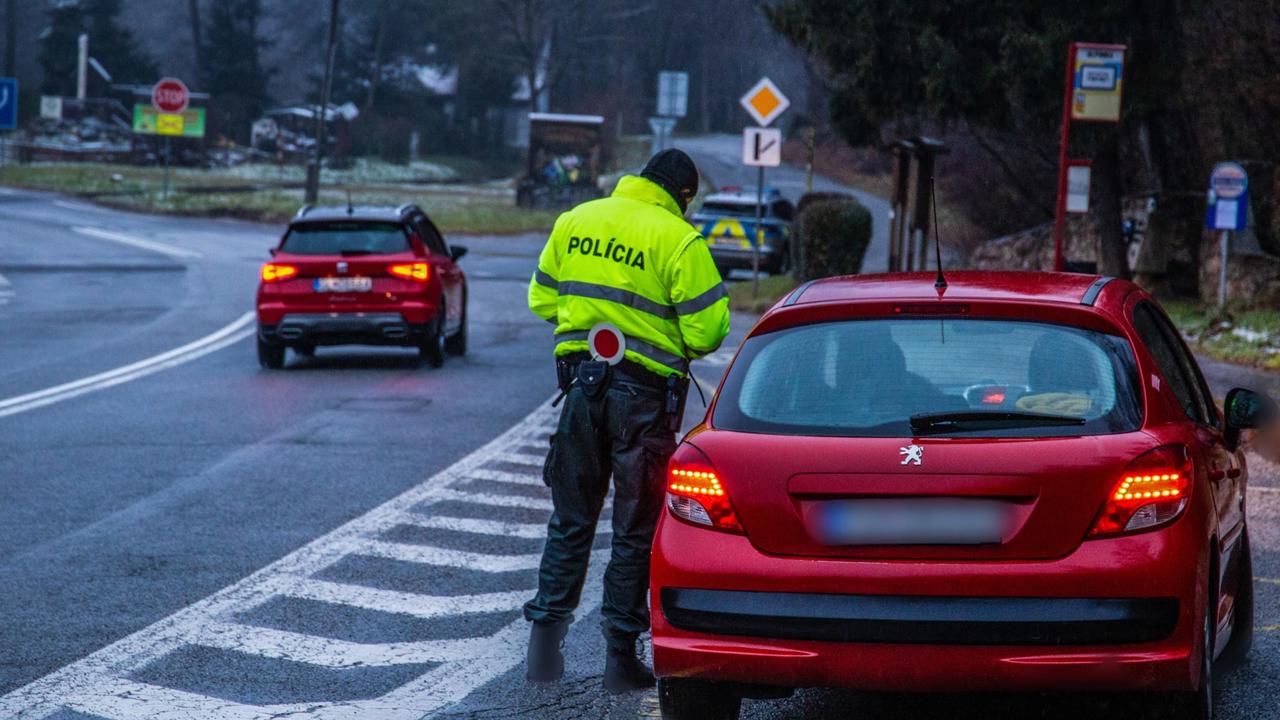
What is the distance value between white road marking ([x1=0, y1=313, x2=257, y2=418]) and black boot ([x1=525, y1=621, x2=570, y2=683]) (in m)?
8.93

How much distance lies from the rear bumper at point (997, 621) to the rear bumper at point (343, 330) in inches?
521

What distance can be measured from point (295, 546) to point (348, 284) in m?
9.37

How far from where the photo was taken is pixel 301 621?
7105 millimetres

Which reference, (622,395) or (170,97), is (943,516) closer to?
(622,395)

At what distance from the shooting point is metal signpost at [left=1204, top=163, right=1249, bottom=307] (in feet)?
74.5

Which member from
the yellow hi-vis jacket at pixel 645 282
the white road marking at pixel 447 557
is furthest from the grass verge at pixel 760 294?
the yellow hi-vis jacket at pixel 645 282

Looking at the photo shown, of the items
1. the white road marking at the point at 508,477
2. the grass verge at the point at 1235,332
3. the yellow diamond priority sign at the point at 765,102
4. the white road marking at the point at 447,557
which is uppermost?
the yellow diamond priority sign at the point at 765,102

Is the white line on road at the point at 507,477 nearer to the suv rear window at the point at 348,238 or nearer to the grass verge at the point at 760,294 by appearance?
the suv rear window at the point at 348,238

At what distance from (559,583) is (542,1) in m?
80.3

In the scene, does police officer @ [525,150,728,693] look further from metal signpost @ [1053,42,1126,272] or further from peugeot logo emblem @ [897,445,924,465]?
metal signpost @ [1053,42,1126,272]

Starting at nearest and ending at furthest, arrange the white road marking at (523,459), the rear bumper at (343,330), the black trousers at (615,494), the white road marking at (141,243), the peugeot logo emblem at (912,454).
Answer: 1. the peugeot logo emblem at (912,454)
2. the black trousers at (615,494)
3. the white road marking at (523,459)
4. the rear bumper at (343,330)
5. the white road marking at (141,243)

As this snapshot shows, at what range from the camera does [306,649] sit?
21.8ft

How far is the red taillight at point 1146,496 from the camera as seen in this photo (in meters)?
4.78

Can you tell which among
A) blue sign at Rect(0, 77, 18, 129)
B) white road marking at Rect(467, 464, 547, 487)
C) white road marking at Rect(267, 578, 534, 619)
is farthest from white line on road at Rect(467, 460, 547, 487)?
blue sign at Rect(0, 77, 18, 129)
